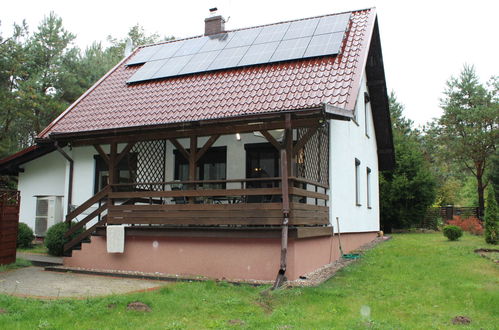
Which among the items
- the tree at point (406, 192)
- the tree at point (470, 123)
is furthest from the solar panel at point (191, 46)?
the tree at point (470, 123)

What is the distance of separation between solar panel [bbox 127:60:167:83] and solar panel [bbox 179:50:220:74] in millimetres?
1068

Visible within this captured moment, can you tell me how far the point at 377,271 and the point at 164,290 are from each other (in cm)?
443

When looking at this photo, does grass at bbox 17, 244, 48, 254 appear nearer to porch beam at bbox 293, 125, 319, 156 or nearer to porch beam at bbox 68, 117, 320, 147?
porch beam at bbox 68, 117, 320, 147

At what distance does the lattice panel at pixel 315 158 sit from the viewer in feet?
31.0

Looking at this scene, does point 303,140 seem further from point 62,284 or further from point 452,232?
point 452,232

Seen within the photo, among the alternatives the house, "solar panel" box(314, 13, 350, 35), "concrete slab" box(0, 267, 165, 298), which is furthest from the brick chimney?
"concrete slab" box(0, 267, 165, 298)

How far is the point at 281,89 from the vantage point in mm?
10039

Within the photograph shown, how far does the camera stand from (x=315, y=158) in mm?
9859

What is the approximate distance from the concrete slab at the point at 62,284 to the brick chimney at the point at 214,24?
9.35 metres

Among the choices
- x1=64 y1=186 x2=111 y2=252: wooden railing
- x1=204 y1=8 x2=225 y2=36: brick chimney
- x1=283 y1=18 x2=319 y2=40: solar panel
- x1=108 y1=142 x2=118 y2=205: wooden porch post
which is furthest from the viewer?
x1=204 y1=8 x2=225 y2=36: brick chimney

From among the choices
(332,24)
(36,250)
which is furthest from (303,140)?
(36,250)

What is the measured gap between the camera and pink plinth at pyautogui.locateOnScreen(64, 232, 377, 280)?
8.37 metres

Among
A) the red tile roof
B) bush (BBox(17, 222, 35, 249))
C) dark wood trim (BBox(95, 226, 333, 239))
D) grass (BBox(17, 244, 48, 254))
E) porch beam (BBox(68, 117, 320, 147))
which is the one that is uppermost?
the red tile roof

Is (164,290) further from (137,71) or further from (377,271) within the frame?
(137,71)
